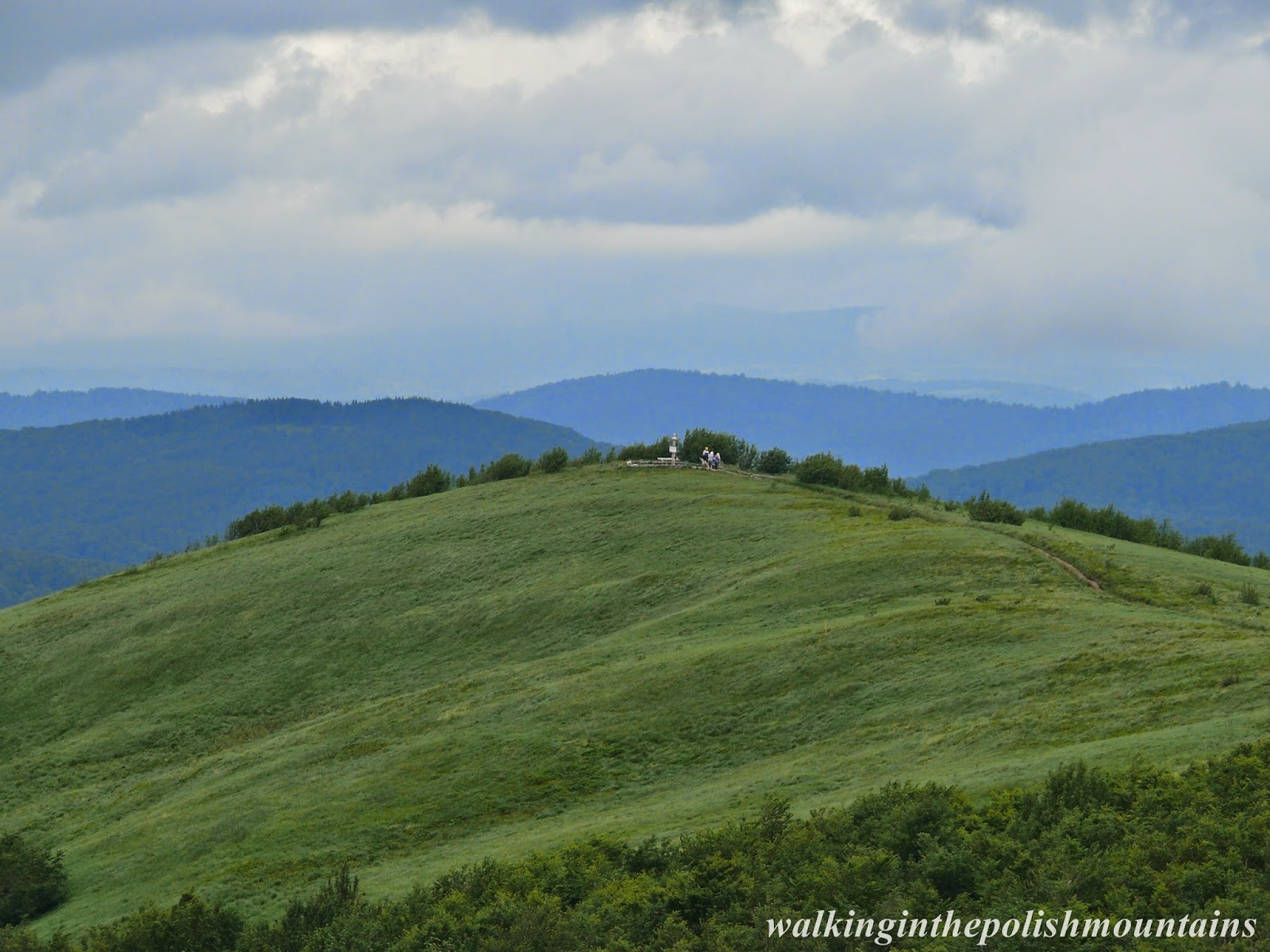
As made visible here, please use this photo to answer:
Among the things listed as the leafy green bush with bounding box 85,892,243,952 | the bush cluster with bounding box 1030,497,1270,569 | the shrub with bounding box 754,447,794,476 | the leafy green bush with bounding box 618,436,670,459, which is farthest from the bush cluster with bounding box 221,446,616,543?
the leafy green bush with bounding box 85,892,243,952

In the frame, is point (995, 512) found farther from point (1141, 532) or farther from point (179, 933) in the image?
point (179, 933)

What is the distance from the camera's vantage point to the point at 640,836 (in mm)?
30141

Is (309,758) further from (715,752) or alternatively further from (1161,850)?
(1161,850)

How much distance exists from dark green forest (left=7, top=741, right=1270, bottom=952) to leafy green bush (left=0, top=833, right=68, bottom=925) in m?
10.7

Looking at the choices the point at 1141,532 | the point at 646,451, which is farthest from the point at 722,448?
the point at 1141,532

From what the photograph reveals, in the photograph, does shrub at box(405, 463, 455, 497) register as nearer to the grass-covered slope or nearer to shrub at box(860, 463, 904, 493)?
the grass-covered slope

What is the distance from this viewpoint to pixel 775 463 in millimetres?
90625

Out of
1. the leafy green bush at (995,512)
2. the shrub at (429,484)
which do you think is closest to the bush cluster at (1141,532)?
the leafy green bush at (995,512)

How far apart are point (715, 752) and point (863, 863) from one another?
48.5 ft

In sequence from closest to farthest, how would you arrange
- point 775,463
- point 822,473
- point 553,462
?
point 822,473 → point 775,463 → point 553,462

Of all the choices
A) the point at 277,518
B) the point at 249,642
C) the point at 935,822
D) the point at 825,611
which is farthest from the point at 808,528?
the point at 277,518

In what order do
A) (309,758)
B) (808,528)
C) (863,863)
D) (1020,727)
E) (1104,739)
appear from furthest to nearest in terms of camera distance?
(808,528)
(309,758)
(1020,727)
(1104,739)
(863,863)

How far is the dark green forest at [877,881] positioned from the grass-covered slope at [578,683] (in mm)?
2506

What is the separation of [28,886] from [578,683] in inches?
735
